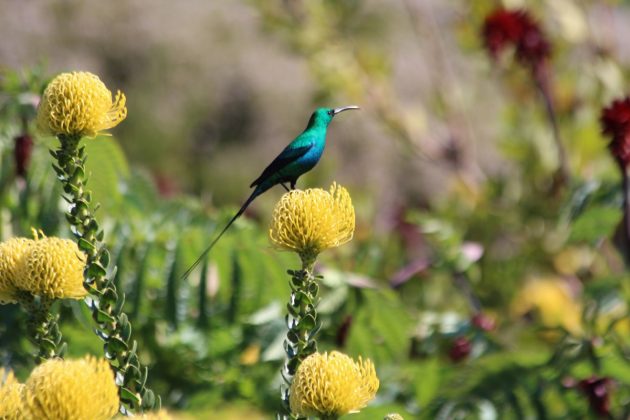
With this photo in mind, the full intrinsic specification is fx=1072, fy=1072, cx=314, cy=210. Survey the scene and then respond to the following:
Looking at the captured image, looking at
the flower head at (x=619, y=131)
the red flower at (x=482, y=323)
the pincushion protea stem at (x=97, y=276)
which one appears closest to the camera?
the pincushion protea stem at (x=97, y=276)

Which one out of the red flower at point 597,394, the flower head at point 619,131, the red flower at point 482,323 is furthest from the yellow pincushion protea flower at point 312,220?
the red flower at point 482,323

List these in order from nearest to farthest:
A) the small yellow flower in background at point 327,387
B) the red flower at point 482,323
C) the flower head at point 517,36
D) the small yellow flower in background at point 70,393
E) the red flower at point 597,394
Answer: the small yellow flower in background at point 70,393 → the small yellow flower in background at point 327,387 → the red flower at point 597,394 → the red flower at point 482,323 → the flower head at point 517,36

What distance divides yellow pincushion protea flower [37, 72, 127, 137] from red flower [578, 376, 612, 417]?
139 centimetres

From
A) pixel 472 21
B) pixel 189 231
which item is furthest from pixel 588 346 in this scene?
pixel 472 21

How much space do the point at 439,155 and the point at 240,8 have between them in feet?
20.1

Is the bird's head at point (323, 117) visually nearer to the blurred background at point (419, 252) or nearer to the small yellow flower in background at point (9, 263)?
the small yellow flower in background at point (9, 263)

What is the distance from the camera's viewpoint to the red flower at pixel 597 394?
7.29ft

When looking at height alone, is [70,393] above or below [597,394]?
below

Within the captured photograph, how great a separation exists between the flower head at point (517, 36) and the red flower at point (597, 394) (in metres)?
1.14

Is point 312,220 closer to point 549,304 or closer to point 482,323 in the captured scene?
point 482,323

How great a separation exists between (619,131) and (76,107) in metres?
1.20

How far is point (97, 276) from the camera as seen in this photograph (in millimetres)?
Result: 1229

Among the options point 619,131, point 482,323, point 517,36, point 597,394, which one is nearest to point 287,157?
point 619,131

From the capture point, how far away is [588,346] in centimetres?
223
